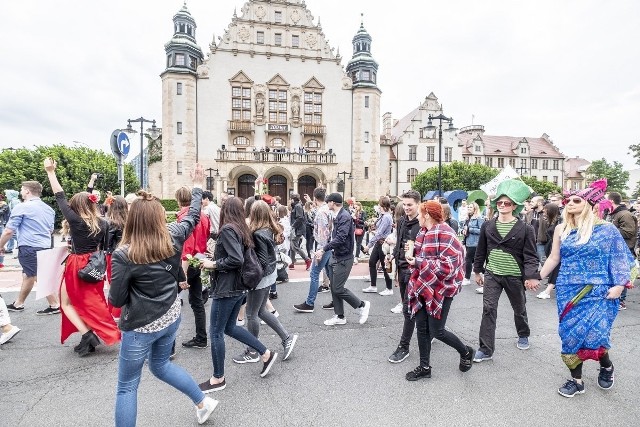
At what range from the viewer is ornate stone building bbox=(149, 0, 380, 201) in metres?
32.2

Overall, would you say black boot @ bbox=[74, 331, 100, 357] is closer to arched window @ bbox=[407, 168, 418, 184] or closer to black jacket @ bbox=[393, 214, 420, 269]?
black jacket @ bbox=[393, 214, 420, 269]

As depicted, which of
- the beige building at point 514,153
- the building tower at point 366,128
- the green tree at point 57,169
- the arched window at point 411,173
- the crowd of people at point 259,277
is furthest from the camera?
the beige building at point 514,153

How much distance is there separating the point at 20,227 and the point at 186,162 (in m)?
27.8

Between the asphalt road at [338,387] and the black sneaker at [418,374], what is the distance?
0.19 ft

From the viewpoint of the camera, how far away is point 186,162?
32.2 metres

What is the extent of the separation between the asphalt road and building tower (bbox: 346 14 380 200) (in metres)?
31.4

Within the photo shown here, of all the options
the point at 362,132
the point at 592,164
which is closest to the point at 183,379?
the point at 362,132

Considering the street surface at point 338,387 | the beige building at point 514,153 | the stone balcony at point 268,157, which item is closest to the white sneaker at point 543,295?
the street surface at point 338,387

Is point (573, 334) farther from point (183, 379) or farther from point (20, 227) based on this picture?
point (20, 227)

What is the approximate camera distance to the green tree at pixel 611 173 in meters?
57.7

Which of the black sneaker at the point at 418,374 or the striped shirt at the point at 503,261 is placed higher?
the striped shirt at the point at 503,261

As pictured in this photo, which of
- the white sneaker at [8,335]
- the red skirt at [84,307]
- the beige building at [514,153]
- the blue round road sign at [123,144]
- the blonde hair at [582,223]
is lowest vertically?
the white sneaker at [8,335]

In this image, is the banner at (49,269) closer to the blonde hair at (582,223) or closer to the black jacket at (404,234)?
the black jacket at (404,234)

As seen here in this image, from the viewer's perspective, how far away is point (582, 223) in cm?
348
